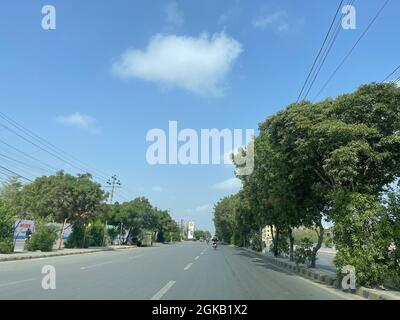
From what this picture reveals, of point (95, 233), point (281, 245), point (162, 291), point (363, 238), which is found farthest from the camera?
point (95, 233)

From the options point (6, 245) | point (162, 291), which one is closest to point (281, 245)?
point (6, 245)

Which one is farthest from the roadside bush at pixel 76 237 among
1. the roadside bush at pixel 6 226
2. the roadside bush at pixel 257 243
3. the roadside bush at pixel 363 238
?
the roadside bush at pixel 363 238

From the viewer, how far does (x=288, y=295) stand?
1306 cm

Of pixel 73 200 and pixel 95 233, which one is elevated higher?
pixel 73 200

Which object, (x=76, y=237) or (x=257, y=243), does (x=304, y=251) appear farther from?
(x=257, y=243)

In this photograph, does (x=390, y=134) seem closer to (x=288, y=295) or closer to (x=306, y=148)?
(x=306, y=148)

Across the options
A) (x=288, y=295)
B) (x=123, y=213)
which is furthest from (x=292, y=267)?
(x=123, y=213)

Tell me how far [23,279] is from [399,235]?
11997mm

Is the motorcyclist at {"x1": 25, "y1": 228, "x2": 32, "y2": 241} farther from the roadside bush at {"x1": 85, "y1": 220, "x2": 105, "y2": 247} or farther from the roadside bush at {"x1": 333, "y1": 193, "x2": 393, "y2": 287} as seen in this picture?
the roadside bush at {"x1": 333, "y1": 193, "x2": 393, "y2": 287}

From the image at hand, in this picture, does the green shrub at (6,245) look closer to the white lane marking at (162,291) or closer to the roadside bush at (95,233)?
→ the roadside bush at (95,233)

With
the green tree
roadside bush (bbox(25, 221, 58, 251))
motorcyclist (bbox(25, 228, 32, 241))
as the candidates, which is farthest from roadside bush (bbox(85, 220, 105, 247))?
roadside bush (bbox(25, 221, 58, 251))

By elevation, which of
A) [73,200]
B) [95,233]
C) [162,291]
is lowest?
[162,291]

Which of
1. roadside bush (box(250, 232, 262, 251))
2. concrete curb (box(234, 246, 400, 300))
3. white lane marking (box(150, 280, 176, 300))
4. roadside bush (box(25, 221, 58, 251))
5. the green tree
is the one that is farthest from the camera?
roadside bush (box(250, 232, 262, 251))
